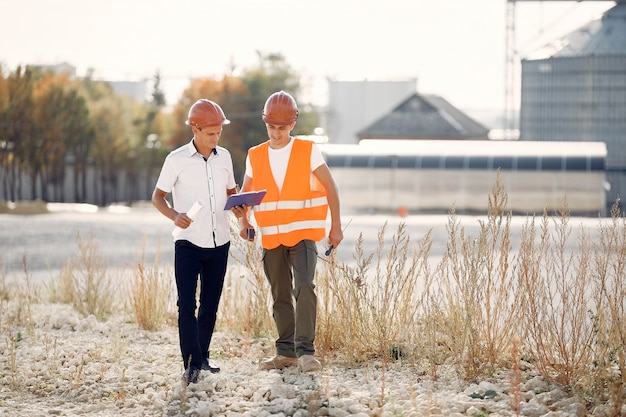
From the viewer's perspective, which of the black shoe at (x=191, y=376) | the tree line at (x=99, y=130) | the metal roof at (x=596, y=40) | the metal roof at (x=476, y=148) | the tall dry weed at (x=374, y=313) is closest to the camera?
the black shoe at (x=191, y=376)

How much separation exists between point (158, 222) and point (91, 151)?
2967cm

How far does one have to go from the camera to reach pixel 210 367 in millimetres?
6898

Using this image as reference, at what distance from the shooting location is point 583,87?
181 feet

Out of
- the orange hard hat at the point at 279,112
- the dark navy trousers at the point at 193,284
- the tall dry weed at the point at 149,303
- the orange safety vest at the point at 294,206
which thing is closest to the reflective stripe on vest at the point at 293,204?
the orange safety vest at the point at 294,206

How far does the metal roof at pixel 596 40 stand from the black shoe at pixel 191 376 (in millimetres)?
51195

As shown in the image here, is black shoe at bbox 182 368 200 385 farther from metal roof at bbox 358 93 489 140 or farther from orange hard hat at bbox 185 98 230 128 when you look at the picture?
metal roof at bbox 358 93 489 140

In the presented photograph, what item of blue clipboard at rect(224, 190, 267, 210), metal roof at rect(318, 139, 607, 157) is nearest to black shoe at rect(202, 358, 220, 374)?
blue clipboard at rect(224, 190, 267, 210)

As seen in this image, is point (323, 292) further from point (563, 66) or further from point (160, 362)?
point (563, 66)

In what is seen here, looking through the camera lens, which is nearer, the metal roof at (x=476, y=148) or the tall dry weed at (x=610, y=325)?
the tall dry weed at (x=610, y=325)

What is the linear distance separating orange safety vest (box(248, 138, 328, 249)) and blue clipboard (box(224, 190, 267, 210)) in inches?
8.3

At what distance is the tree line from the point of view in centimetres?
5694

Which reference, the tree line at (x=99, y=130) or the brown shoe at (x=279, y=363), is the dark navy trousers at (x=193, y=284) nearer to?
the brown shoe at (x=279, y=363)

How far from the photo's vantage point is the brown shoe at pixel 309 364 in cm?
679

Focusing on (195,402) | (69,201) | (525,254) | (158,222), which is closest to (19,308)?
(195,402)
